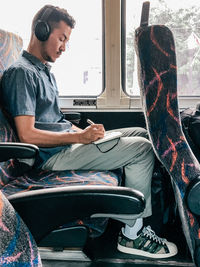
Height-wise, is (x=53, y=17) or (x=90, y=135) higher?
(x=53, y=17)

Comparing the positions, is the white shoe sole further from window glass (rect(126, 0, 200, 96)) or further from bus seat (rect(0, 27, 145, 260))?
window glass (rect(126, 0, 200, 96))

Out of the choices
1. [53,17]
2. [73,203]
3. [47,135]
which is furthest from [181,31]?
[73,203]

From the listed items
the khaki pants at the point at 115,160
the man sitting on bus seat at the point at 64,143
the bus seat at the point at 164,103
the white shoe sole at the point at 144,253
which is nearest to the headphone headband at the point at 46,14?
the man sitting on bus seat at the point at 64,143

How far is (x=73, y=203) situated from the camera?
0.61 m

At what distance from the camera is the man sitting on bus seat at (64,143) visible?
142 centimetres

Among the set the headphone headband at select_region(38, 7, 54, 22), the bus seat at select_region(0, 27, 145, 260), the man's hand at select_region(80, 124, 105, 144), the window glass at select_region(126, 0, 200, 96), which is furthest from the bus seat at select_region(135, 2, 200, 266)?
the window glass at select_region(126, 0, 200, 96)

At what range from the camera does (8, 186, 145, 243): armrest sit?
0.59 m

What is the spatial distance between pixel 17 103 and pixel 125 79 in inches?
50.8

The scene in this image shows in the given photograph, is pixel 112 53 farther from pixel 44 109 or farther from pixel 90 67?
pixel 44 109

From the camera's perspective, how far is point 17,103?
4.55 ft

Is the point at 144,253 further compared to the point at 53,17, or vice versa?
the point at 53,17

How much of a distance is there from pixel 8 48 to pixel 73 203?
1.14 m

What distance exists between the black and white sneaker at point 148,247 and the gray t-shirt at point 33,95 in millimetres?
642

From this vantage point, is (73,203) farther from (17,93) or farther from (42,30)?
(42,30)
